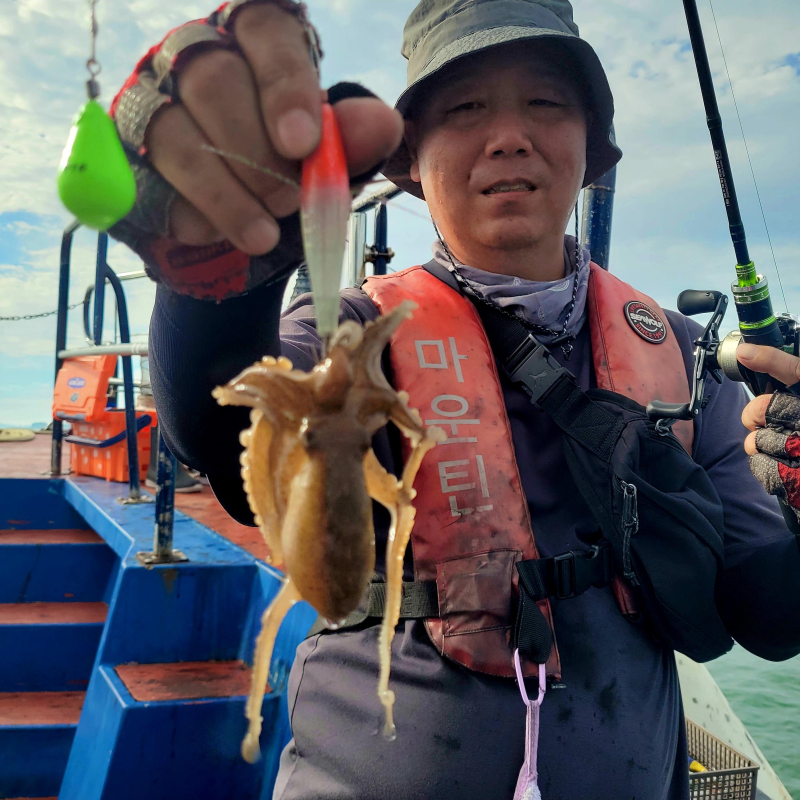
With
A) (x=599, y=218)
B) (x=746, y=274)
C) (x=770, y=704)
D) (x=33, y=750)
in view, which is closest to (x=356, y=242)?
(x=599, y=218)

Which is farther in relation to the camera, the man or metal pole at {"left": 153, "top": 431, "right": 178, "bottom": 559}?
metal pole at {"left": 153, "top": 431, "right": 178, "bottom": 559}

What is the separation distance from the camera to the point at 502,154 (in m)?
2.29

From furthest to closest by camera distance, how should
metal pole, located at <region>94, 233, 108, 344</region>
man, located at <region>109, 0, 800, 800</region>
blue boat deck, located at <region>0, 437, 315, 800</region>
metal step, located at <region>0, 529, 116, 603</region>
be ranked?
metal step, located at <region>0, 529, 116, 603</region>, metal pole, located at <region>94, 233, 108, 344</region>, blue boat deck, located at <region>0, 437, 315, 800</region>, man, located at <region>109, 0, 800, 800</region>

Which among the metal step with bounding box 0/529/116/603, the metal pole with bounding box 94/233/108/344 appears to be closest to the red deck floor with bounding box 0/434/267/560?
the metal step with bounding box 0/529/116/603

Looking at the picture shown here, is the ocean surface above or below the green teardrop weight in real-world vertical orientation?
below

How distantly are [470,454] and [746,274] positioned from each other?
1516 mm

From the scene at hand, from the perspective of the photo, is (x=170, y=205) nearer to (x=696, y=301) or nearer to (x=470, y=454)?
(x=470, y=454)

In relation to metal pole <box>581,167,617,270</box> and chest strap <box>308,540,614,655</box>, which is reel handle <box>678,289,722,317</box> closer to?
chest strap <box>308,540,614,655</box>

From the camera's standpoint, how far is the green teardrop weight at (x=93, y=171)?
1048 millimetres

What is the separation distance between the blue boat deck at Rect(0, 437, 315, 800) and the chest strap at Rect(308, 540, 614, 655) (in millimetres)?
1043

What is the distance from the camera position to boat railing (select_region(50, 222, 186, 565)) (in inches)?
151

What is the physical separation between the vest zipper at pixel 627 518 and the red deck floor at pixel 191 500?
2.52 metres

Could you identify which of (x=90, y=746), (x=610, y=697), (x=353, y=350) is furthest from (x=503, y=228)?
(x=90, y=746)

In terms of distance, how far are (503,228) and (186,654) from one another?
9.74 ft
